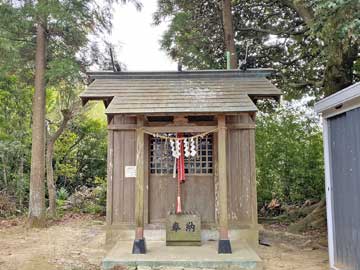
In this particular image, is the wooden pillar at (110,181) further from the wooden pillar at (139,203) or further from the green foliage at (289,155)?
the green foliage at (289,155)

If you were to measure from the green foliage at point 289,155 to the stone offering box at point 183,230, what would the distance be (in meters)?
4.42

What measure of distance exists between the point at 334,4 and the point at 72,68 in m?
5.63

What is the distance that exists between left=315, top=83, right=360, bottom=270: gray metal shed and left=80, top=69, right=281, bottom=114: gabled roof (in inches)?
46.6

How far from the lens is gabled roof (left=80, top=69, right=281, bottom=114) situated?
5.49m


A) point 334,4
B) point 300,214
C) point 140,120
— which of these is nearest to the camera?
point 334,4

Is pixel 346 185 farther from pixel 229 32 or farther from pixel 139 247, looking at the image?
pixel 229 32

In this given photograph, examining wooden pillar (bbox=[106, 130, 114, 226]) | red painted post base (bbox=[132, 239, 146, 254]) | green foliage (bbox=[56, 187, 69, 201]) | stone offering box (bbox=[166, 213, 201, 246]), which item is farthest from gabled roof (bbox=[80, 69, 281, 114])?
green foliage (bbox=[56, 187, 69, 201])

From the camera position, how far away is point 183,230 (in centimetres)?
581

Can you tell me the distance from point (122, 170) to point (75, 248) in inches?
64.4

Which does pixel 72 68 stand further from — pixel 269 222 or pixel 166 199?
pixel 269 222

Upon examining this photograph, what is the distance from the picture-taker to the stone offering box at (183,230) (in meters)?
5.80

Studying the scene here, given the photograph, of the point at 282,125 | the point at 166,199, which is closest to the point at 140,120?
the point at 166,199

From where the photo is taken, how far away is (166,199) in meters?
6.47

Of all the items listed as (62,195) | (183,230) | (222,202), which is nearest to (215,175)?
(222,202)
